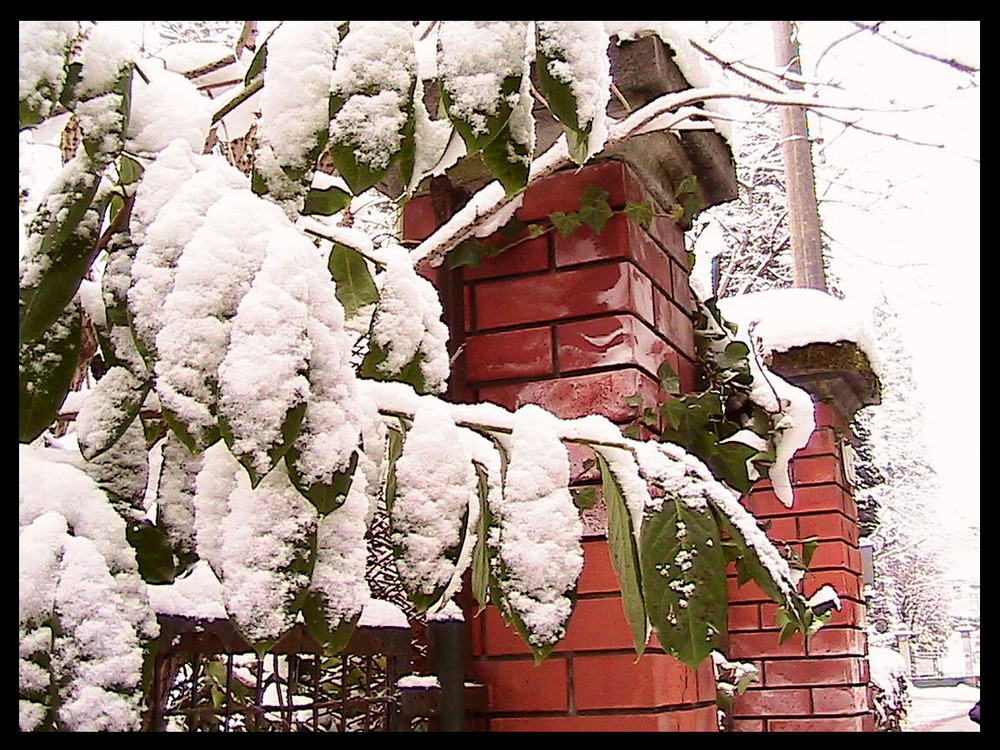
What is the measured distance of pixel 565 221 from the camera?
140 cm

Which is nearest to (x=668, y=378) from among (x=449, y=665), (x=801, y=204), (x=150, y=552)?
(x=449, y=665)

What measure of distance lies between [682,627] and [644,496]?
3.6 inches

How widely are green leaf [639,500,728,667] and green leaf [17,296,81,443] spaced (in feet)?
1.27

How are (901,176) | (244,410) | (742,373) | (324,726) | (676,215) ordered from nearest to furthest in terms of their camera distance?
1. (244,410)
2. (324,726)
3. (676,215)
4. (742,373)
5. (901,176)

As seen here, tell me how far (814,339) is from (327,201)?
1920 mm

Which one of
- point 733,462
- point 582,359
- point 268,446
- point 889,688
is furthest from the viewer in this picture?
point 889,688

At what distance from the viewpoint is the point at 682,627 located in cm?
60

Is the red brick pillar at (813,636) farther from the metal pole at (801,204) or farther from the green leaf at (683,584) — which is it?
the metal pole at (801,204)

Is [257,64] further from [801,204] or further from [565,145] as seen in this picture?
[801,204]

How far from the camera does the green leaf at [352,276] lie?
780 mm

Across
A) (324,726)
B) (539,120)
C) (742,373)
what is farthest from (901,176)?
(324,726)

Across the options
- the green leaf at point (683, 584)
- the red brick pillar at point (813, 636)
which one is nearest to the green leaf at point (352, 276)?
the green leaf at point (683, 584)

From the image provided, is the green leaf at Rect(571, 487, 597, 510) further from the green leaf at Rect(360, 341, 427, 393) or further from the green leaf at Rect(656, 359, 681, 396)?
the green leaf at Rect(360, 341, 427, 393)
